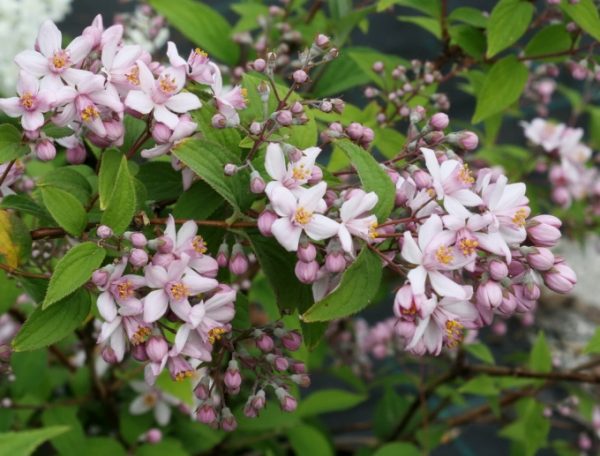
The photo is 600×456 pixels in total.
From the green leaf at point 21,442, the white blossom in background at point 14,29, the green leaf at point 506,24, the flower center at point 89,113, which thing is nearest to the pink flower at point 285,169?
the flower center at point 89,113

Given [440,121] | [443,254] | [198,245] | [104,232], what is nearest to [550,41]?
[440,121]

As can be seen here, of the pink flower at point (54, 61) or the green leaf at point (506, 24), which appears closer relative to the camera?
Result: the pink flower at point (54, 61)

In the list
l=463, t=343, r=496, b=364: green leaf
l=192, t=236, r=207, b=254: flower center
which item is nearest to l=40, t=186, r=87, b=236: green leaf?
l=192, t=236, r=207, b=254: flower center

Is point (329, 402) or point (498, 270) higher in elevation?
point (498, 270)

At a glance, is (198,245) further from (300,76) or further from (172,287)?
(300,76)

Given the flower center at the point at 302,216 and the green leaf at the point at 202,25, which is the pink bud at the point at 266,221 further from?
the green leaf at the point at 202,25
